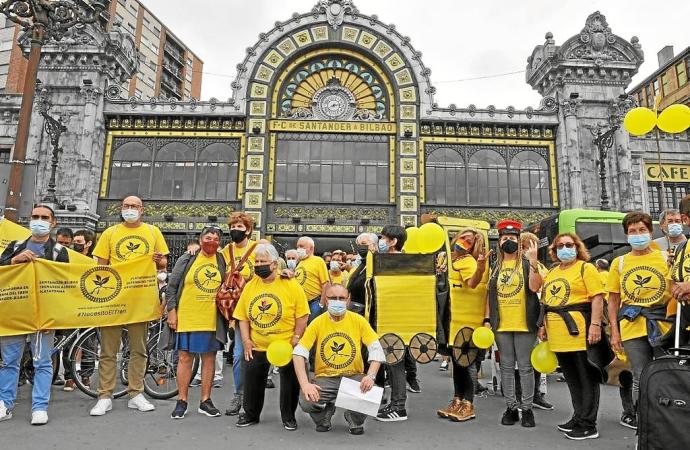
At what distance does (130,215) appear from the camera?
5.95 meters

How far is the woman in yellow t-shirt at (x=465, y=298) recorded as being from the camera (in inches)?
218

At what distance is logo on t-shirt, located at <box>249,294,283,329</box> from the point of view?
5.15 meters

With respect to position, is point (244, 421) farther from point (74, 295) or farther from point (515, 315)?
point (515, 315)

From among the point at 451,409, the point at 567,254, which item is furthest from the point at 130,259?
the point at 567,254

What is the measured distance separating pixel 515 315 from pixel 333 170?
16.3 m

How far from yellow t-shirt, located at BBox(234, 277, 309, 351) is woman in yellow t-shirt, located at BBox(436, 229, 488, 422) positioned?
175 centimetres

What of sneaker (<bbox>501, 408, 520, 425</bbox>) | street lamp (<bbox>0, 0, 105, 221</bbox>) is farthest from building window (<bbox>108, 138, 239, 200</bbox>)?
sneaker (<bbox>501, 408, 520, 425</bbox>)

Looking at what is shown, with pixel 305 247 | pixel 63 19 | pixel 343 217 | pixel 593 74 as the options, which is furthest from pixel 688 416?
pixel 593 74

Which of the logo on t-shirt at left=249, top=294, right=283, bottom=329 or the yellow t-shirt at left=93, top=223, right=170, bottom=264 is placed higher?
the yellow t-shirt at left=93, top=223, right=170, bottom=264

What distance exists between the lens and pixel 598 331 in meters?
4.79

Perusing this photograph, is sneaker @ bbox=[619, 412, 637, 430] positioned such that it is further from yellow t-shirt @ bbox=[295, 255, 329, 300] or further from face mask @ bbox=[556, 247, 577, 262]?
yellow t-shirt @ bbox=[295, 255, 329, 300]

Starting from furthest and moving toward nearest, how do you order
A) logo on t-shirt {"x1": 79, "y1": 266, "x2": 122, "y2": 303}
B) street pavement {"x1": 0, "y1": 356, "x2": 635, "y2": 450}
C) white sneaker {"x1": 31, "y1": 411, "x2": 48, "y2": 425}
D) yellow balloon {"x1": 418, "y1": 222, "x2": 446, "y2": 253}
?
1. yellow balloon {"x1": 418, "y1": 222, "x2": 446, "y2": 253}
2. logo on t-shirt {"x1": 79, "y1": 266, "x2": 122, "y2": 303}
3. white sneaker {"x1": 31, "y1": 411, "x2": 48, "y2": 425}
4. street pavement {"x1": 0, "y1": 356, "x2": 635, "y2": 450}

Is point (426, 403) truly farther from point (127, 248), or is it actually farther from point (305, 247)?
point (127, 248)

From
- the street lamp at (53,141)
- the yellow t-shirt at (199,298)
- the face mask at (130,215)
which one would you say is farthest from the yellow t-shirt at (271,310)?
the street lamp at (53,141)
